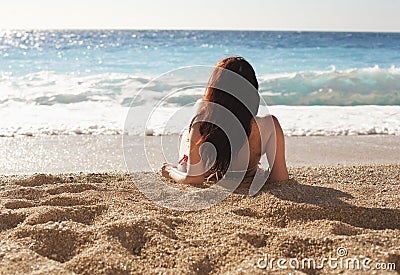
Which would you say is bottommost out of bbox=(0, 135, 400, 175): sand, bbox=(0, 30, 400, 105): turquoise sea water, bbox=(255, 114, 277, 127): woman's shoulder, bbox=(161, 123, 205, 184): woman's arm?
bbox=(0, 30, 400, 105): turquoise sea water

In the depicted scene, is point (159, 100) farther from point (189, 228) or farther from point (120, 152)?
point (189, 228)

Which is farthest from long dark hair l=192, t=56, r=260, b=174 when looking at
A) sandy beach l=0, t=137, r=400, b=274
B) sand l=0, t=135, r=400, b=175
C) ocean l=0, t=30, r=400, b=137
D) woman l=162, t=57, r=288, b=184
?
sand l=0, t=135, r=400, b=175

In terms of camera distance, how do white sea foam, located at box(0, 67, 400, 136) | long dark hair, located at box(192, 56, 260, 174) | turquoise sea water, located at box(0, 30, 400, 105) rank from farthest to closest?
turquoise sea water, located at box(0, 30, 400, 105) < white sea foam, located at box(0, 67, 400, 136) < long dark hair, located at box(192, 56, 260, 174)

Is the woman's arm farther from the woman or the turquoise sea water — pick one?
the turquoise sea water

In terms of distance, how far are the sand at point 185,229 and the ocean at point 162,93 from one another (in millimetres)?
907

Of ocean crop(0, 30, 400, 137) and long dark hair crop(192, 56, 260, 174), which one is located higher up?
long dark hair crop(192, 56, 260, 174)

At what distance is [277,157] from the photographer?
12.2ft

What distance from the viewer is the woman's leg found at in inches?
146

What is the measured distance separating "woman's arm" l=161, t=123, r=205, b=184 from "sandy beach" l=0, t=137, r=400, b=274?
87 mm

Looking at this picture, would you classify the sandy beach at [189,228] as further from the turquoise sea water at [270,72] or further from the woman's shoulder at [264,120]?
the turquoise sea water at [270,72]

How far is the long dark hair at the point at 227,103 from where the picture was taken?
355 cm

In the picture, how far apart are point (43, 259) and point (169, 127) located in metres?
4.64

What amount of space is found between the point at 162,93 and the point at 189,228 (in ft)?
26.5

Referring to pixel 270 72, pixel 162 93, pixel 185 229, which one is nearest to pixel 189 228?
pixel 185 229
